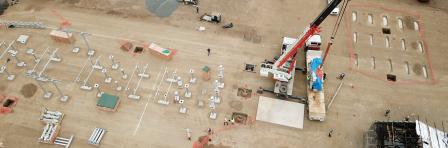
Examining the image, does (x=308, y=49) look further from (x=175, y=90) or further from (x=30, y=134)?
(x=30, y=134)

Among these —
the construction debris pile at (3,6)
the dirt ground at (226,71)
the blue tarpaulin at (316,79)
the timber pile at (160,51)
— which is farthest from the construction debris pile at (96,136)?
the construction debris pile at (3,6)

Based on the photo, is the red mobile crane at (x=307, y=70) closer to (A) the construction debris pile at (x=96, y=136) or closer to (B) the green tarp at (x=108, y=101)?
(B) the green tarp at (x=108, y=101)

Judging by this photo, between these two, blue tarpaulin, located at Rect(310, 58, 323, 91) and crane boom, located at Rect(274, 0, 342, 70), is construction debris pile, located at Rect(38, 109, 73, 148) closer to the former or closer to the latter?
crane boom, located at Rect(274, 0, 342, 70)

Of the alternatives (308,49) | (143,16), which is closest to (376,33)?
(308,49)

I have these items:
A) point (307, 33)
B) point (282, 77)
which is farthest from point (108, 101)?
point (307, 33)

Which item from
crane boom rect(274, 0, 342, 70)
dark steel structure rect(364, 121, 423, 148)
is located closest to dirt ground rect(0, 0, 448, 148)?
dark steel structure rect(364, 121, 423, 148)
